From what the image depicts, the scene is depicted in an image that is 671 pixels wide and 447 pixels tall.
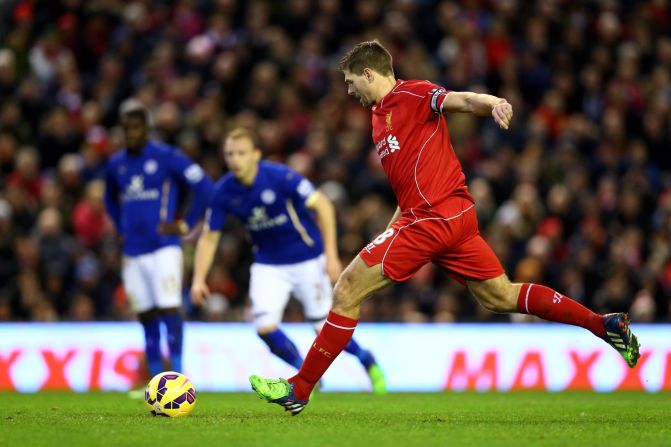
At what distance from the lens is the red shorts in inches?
300

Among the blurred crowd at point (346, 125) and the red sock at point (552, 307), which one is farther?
the blurred crowd at point (346, 125)

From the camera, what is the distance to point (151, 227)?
11.0 meters

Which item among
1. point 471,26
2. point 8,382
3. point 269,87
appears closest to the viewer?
point 8,382

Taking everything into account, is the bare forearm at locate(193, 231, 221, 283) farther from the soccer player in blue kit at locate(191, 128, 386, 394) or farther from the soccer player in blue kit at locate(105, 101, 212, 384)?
the soccer player in blue kit at locate(105, 101, 212, 384)

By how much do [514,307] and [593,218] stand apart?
773 centimetres

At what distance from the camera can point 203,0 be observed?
18.7m

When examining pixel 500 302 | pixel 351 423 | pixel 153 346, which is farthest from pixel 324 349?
pixel 153 346

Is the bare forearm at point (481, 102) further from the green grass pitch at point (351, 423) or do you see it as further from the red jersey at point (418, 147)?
the green grass pitch at point (351, 423)

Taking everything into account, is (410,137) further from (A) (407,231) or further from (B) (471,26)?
(B) (471,26)

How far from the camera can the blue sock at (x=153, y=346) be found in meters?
10.9

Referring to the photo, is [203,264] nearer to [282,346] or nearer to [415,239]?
[282,346]

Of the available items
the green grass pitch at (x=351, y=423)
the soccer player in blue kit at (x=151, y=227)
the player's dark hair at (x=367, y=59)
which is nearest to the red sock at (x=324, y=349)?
the green grass pitch at (x=351, y=423)

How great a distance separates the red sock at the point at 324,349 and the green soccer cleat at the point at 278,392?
0.14 ft

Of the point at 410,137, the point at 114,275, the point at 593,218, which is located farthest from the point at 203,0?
the point at 410,137
